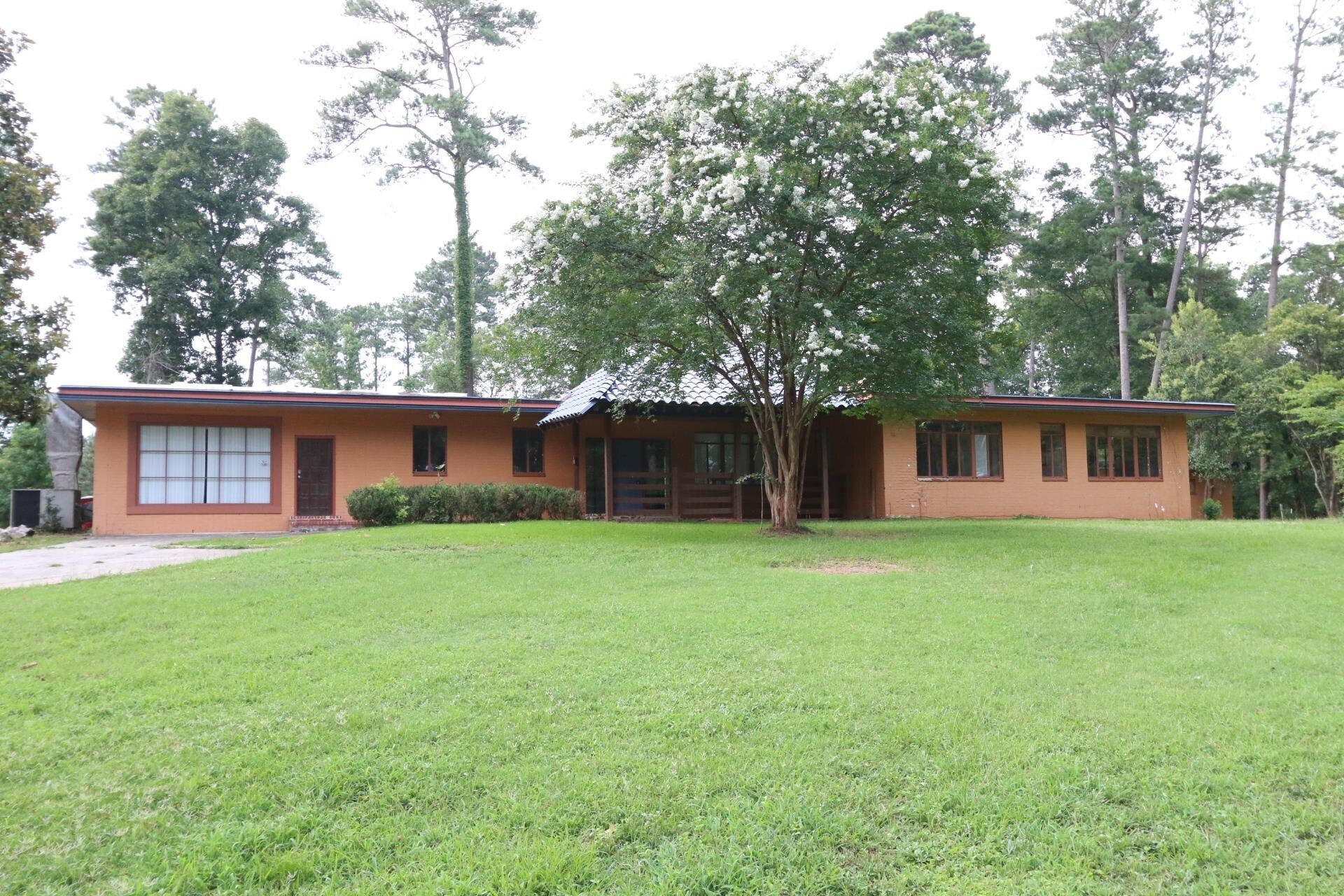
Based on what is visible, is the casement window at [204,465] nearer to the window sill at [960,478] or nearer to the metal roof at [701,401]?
the metal roof at [701,401]

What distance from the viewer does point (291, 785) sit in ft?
10.7

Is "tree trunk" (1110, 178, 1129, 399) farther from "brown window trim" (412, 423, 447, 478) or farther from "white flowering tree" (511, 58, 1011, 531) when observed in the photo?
"brown window trim" (412, 423, 447, 478)

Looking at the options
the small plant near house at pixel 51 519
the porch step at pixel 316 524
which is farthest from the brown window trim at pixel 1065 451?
the small plant near house at pixel 51 519

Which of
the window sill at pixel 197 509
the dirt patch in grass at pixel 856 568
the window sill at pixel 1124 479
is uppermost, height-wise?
the window sill at pixel 1124 479

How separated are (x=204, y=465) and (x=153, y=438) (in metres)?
1.05

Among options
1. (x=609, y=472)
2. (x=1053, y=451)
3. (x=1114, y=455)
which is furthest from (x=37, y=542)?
(x=1114, y=455)

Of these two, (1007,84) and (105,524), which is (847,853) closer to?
(105,524)

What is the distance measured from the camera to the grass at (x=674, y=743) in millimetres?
2746

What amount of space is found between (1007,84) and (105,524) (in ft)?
99.5

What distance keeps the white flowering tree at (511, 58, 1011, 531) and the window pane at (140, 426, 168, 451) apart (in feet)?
29.9

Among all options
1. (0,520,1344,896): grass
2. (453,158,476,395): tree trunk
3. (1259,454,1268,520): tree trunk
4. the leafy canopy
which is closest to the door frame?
the leafy canopy

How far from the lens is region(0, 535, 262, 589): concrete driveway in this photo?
9203 millimetres

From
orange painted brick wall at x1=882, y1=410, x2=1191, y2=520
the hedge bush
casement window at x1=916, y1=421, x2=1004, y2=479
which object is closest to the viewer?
the hedge bush

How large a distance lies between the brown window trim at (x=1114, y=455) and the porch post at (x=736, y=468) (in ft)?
26.8
